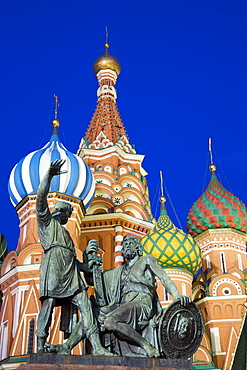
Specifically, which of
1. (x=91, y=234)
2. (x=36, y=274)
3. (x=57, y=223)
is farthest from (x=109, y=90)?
(x=57, y=223)

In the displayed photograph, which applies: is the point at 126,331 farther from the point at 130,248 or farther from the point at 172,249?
the point at 172,249

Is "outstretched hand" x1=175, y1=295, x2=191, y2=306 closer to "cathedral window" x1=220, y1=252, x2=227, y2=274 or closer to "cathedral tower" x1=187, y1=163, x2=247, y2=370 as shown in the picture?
"cathedral tower" x1=187, y1=163, x2=247, y2=370

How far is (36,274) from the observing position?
18.4 metres

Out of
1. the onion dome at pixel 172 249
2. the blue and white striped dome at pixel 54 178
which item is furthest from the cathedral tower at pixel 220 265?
the blue and white striped dome at pixel 54 178

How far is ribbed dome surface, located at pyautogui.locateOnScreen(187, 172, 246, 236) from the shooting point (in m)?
25.0

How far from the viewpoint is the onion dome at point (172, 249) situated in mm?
21109

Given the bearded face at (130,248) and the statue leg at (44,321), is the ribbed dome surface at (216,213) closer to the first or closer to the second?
the bearded face at (130,248)

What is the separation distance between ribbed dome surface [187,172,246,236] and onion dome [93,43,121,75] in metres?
11.1

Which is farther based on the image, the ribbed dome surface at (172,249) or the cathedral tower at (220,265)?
the cathedral tower at (220,265)

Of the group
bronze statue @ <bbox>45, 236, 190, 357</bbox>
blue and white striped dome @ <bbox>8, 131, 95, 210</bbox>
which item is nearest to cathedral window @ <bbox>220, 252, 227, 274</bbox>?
blue and white striped dome @ <bbox>8, 131, 95, 210</bbox>

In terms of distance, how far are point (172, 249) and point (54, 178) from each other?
5.68m

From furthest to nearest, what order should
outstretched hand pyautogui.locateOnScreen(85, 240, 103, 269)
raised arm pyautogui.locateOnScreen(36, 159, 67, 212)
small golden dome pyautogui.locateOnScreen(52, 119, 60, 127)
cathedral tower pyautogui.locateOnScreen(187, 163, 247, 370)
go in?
1. small golden dome pyautogui.locateOnScreen(52, 119, 60, 127)
2. cathedral tower pyautogui.locateOnScreen(187, 163, 247, 370)
3. outstretched hand pyautogui.locateOnScreen(85, 240, 103, 269)
4. raised arm pyautogui.locateOnScreen(36, 159, 67, 212)

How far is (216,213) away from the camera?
2505cm

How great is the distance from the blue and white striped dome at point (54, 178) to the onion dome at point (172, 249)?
321 centimetres
